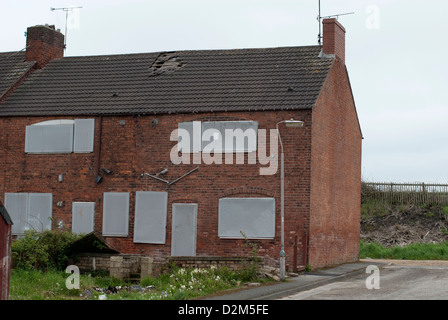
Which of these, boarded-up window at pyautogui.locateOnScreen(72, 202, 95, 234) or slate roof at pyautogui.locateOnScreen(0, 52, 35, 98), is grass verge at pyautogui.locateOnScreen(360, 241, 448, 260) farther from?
slate roof at pyautogui.locateOnScreen(0, 52, 35, 98)

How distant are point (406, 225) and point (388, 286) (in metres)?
22.6

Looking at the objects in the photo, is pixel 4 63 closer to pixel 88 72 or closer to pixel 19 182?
Result: pixel 88 72

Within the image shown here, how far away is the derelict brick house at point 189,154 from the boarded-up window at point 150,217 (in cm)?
4

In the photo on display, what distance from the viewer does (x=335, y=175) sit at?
1191 inches

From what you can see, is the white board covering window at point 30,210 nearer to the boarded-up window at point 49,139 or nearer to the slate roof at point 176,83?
the boarded-up window at point 49,139

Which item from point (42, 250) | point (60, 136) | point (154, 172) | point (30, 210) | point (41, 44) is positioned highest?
point (41, 44)

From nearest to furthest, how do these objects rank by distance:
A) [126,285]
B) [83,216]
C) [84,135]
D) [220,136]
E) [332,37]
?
[126,285]
[220,136]
[83,216]
[84,135]
[332,37]

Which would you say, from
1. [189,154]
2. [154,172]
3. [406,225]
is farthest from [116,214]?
[406,225]

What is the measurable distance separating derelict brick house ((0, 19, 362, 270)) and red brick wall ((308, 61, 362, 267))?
0.27 feet

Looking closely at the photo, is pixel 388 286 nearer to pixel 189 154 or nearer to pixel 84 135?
pixel 189 154

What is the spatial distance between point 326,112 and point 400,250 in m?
11.2

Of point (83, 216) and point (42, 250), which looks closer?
point (42, 250)

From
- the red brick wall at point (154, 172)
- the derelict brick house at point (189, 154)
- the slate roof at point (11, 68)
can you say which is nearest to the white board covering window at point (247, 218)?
the derelict brick house at point (189, 154)

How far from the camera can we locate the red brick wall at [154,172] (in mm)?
26641
